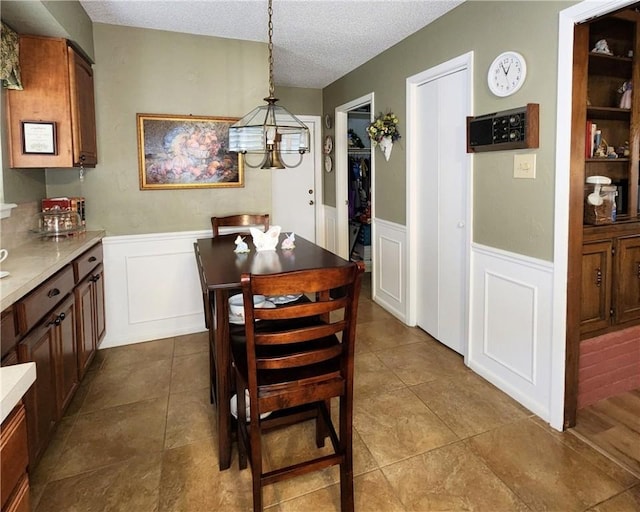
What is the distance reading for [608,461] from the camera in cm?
196

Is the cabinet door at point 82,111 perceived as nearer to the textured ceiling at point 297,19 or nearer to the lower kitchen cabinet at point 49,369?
the textured ceiling at point 297,19

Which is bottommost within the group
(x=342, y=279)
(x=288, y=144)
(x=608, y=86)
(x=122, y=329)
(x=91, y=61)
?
(x=122, y=329)

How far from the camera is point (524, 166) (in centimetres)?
233

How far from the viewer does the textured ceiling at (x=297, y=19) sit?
2.79m

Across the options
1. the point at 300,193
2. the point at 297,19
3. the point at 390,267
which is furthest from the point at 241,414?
the point at 300,193

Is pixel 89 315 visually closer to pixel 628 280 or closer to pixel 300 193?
pixel 300 193

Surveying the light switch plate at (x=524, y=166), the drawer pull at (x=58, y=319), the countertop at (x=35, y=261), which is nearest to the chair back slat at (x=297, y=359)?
the countertop at (x=35, y=261)

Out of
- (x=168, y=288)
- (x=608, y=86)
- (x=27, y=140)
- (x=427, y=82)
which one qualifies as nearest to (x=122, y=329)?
(x=168, y=288)

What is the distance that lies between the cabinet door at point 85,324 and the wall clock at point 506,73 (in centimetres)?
279

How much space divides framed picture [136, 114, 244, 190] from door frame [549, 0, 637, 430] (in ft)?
7.91

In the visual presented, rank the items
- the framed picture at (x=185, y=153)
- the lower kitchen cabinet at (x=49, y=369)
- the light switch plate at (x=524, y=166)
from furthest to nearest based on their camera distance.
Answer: the framed picture at (x=185, y=153), the light switch plate at (x=524, y=166), the lower kitchen cabinet at (x=49, y=369)

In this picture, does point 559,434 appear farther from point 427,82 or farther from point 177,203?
point 177,203

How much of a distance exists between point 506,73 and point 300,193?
328 cm

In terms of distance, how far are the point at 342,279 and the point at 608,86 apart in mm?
2543
